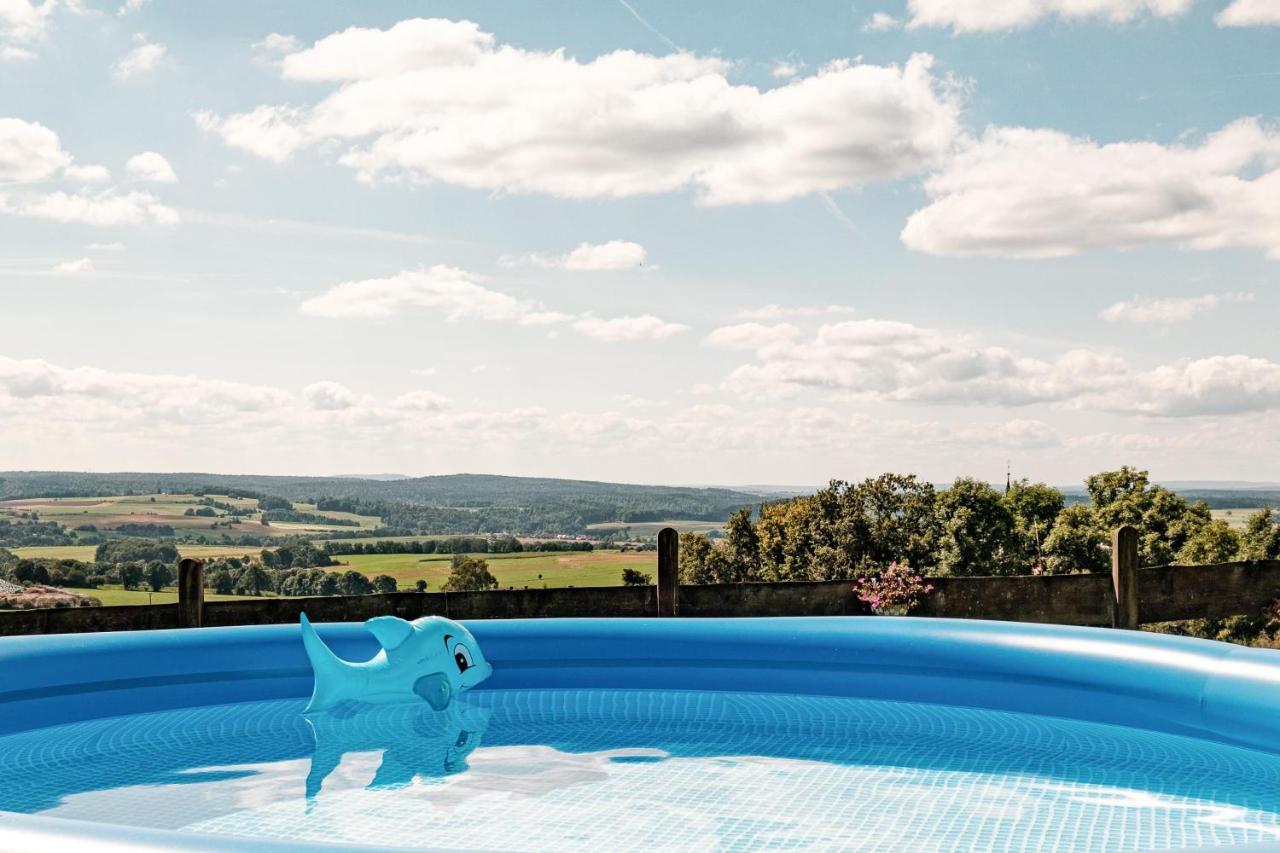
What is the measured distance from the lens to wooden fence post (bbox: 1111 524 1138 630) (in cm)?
1023

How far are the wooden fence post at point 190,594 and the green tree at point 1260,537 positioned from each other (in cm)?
3166

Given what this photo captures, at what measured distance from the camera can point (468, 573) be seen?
39438 mm

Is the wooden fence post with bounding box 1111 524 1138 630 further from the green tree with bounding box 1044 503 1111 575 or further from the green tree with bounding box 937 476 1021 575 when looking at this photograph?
the green tree with bounding box 1044 503 1111 575

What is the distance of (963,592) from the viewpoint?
1045 cm

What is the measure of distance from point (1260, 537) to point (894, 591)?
3127cm

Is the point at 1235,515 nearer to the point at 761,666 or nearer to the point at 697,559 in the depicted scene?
the point at 697,559

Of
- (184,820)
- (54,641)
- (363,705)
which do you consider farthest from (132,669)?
(184,820)

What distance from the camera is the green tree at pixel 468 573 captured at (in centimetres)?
3622

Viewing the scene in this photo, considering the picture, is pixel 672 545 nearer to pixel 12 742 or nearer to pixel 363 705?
pixel 363 705

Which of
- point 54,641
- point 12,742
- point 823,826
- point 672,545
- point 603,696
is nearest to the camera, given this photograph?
point 823,826

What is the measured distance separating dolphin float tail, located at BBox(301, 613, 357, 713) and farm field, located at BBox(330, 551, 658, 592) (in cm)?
2952

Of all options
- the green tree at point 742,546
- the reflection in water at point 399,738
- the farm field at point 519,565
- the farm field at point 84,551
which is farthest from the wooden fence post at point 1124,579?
the green tree at point 742,546

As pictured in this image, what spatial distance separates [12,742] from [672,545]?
200 inches

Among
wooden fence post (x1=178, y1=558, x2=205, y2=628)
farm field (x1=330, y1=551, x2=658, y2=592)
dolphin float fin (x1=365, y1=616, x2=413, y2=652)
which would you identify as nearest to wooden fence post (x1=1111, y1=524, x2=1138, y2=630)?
dolphin float fin (x1=365, y1=616, x2=413, y2=652)
